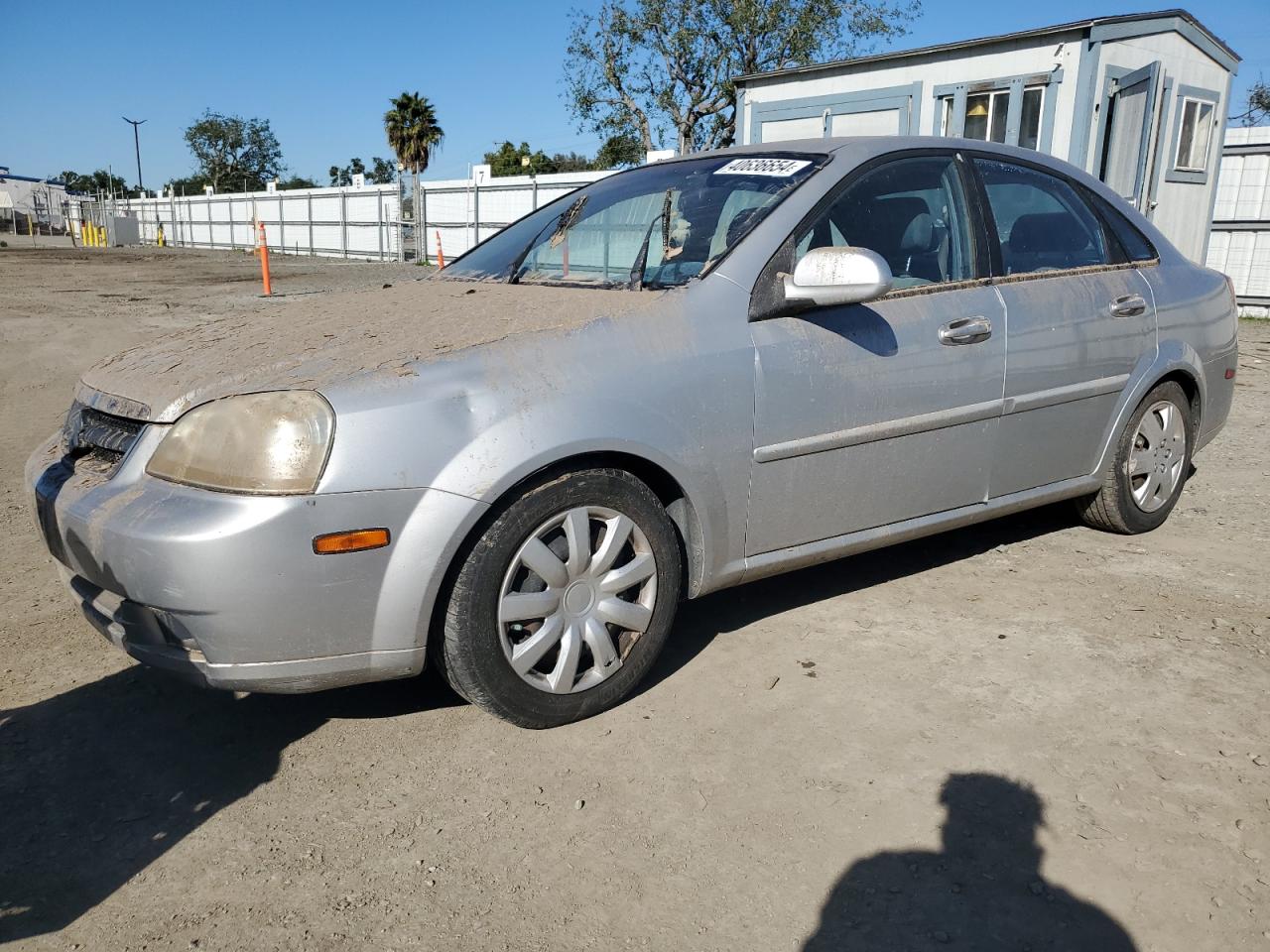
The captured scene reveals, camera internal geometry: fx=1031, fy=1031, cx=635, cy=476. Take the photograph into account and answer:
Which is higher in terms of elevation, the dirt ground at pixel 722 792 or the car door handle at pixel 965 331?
the car door handle at pixel 965 331

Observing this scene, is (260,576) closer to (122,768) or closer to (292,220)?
(122,768)

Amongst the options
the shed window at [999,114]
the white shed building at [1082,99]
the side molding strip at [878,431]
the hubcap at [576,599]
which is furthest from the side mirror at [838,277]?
the shed window at [999,114]

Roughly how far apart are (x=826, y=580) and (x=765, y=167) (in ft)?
5.22

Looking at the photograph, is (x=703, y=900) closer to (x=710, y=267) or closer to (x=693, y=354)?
(x=693, y=354)

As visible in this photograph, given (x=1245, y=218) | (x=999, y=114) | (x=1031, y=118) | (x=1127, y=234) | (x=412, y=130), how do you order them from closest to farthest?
(x=1127, y=234) → (x=1031, y=118) → (x=999, y=114) → (x=1245, y=218) → (x=412, y=130)

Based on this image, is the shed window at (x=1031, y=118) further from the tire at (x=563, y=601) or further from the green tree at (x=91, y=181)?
the green tree at (x=91, y=181)

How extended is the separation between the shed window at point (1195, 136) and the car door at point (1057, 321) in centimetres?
868

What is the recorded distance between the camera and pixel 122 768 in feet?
8.67

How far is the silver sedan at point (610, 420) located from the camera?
2.44 m

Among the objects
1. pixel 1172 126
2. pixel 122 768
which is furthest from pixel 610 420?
pixel 1172 126

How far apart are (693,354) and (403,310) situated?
989 mm

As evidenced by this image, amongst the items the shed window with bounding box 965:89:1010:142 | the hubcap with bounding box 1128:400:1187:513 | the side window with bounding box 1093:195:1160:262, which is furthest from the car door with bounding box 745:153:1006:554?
the shed window with bounding box 965:89:1010:142

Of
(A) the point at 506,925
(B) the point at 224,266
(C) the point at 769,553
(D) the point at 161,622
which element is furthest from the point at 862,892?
(B) the point at 224,266

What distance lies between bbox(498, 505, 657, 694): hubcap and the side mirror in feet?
2.85
